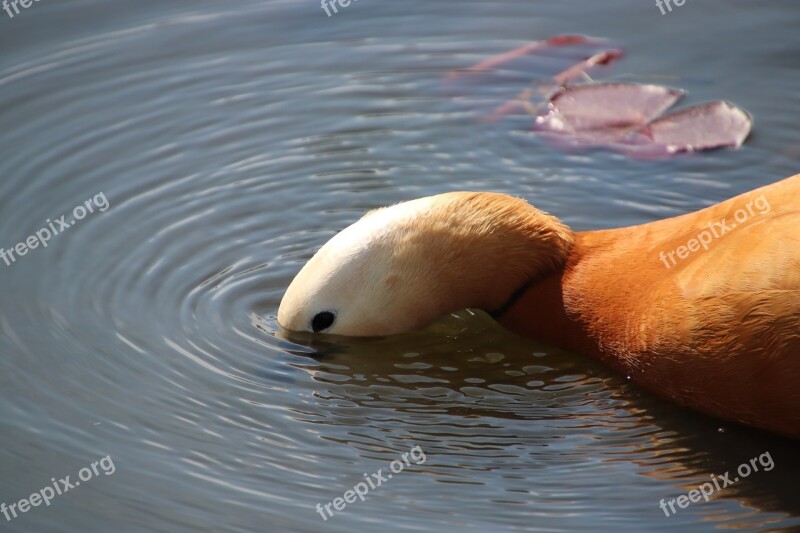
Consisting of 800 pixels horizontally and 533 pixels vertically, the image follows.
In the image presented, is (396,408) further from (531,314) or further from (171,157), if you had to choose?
(171,157)

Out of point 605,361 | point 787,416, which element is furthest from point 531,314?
point 787,416

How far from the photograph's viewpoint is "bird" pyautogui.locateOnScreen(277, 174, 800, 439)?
15.8 feet

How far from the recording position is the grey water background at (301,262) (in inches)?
187

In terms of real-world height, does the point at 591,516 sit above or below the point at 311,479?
below

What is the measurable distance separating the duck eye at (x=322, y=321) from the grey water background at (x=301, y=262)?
0.34 ft

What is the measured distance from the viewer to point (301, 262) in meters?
6.25

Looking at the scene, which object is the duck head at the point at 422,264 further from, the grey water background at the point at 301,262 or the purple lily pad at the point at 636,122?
the purple lily pad at the point at 636,122

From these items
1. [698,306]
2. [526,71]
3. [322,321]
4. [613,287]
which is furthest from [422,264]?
[526,71]

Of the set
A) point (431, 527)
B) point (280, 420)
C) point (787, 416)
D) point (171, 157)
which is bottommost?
point (787, 416)

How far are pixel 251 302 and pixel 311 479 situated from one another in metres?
1.39

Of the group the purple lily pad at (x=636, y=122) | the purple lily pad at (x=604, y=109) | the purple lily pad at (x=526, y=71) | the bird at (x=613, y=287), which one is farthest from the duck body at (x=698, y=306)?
the purple lily pad at (x=526, y=71)

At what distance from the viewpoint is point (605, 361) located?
5.50 m

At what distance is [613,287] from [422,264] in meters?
0.83

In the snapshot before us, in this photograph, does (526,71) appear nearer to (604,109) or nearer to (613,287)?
(604,109)
